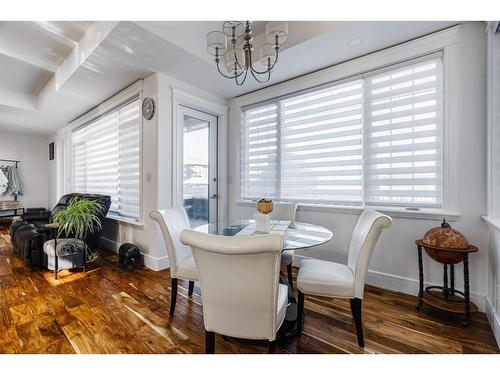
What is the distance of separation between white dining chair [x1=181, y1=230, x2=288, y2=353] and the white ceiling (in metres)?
2.07

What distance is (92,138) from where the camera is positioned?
437 centimetres

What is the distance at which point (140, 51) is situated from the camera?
2395 mm

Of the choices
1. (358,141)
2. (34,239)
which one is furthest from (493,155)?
(34,239)

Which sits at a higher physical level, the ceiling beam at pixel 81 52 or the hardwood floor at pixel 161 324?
the ceiling beam at pixel 81 52

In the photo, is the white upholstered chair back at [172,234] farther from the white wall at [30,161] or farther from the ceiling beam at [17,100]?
the white wall at [30,161]

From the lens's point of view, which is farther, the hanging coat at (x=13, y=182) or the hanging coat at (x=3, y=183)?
the hanging coat at (x=13, y=182)

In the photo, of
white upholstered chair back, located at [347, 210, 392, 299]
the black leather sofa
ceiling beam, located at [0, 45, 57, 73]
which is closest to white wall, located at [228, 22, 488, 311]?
white upholstered chair back, located at [347, 210, 392, 299]

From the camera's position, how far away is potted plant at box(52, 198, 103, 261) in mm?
2898

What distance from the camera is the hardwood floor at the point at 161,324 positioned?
5.02ft

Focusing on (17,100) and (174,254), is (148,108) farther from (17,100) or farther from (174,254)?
(17,100)

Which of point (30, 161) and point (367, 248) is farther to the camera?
point (30, 161)

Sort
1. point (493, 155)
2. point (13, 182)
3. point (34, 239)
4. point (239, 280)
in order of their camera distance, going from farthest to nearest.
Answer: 1. point (13, 182)
2. point (34, 239)
3. point (493, 155)
4. point (239, 280)

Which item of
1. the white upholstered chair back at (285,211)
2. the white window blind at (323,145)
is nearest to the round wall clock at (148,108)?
the white window blind at (323,145)

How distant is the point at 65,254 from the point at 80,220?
43 cm
